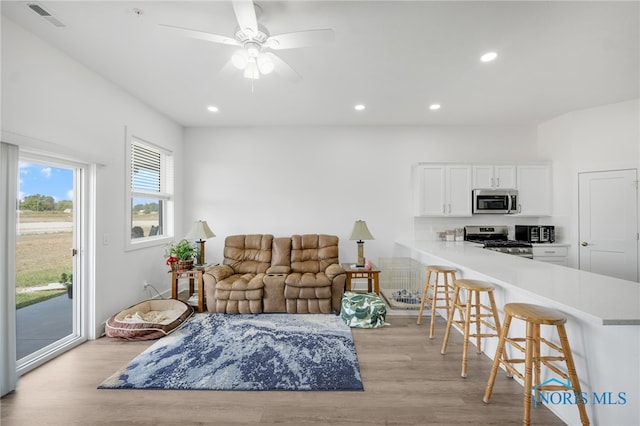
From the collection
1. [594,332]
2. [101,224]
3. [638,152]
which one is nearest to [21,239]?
[101,224]

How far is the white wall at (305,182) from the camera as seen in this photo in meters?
4.58

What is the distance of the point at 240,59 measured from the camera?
2.05 metres

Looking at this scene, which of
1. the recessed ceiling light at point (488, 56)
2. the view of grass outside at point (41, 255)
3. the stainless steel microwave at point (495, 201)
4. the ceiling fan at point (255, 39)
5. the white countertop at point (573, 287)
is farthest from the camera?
the stainless steel microwave at point (495, 201)

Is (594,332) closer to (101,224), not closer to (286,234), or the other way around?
(286,234)

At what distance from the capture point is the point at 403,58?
252cm

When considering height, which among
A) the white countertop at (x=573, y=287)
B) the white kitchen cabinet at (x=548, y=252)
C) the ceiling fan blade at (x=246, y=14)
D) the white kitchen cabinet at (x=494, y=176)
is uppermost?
the ceiling fan blade at (x=246, y=14)

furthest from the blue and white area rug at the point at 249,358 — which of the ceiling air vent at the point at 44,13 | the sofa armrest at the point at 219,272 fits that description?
the ceiling air vent at the point at 44,13

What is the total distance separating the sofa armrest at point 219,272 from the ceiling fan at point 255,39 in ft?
8.17

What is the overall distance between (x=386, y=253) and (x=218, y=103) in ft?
11.5

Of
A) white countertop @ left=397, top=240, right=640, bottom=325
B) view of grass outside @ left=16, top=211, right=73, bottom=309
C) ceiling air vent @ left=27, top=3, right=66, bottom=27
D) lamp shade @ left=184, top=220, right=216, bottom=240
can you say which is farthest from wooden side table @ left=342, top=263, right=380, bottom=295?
ceiling air vent @ left=27, top=3, right=66, bottom=27

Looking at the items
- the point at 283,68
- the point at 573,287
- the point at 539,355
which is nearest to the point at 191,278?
the point at 283,68

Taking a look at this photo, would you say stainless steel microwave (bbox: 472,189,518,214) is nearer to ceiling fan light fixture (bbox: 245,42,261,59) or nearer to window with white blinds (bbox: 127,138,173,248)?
ceiling fan light fixture (bbox: 245,42,261,59)

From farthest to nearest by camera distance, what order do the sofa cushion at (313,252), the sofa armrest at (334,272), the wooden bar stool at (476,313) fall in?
the sofa cushion at (313,252), the sofa armrest at (334,272), the wooden bar stool at (476,313)

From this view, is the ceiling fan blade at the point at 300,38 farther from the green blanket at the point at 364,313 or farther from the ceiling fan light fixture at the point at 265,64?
the green blanket at the point at 364,313
